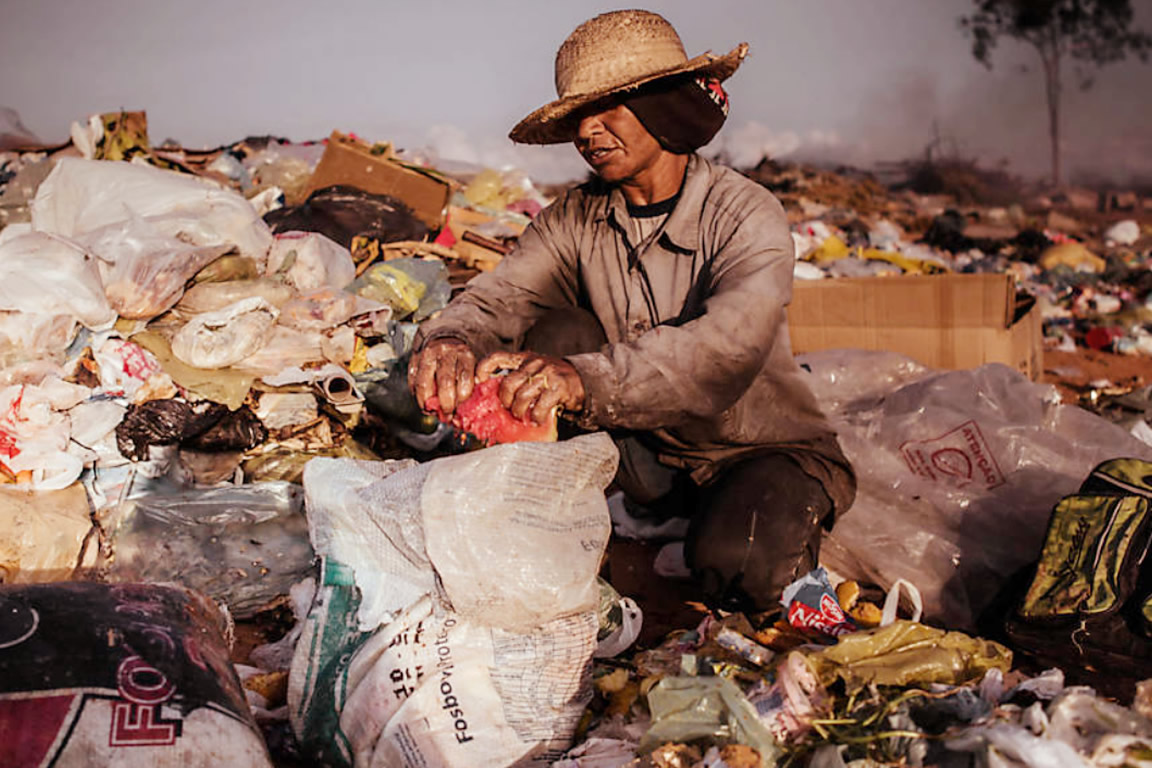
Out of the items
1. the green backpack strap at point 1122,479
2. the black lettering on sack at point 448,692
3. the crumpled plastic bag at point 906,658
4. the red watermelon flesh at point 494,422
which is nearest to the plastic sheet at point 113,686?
the black lettering on sack at point 448,692

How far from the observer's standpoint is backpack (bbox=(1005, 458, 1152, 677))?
2.13 metres

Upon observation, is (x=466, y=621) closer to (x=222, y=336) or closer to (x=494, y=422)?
(x=494, y=422)

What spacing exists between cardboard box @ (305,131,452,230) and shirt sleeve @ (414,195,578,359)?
267 centimetres

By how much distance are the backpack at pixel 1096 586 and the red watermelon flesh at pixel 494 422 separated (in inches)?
52.4

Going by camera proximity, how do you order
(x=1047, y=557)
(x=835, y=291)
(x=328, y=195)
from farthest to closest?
(x=328, y=195) → (x=835, y=291) → (x=1047, y=557)

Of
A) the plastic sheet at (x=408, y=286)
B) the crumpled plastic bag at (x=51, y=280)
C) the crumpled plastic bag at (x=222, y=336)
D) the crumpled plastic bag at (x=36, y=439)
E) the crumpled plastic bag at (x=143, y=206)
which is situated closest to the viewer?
the crumpled plastic bag at (x=36, y=439)

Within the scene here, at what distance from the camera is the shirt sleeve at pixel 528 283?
260 centimetres

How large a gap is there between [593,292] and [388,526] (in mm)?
1199

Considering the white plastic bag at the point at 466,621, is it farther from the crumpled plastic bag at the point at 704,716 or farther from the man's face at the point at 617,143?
the man's face at the point at 617,143

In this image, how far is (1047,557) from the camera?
7.58 feet

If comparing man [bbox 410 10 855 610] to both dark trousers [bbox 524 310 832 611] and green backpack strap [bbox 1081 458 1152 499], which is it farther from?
green backpack strap [bbox 1081 458 1152 499]

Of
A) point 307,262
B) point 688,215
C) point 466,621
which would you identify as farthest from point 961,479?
point 307,262

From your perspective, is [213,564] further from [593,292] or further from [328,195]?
[328,195]

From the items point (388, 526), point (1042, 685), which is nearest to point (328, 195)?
point (388, 526)
